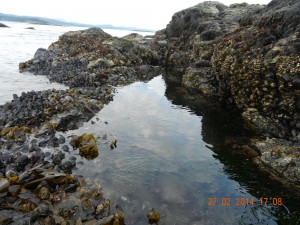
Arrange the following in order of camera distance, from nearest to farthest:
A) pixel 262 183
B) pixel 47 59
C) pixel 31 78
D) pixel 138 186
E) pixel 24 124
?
pixel 138 186 → pixel 262 183 → pixel 24 124 → pixel 31 78 → pixel 47 59

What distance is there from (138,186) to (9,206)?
196 inches

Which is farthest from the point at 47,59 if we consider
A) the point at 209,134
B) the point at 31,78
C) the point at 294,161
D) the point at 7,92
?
the point at 294,161

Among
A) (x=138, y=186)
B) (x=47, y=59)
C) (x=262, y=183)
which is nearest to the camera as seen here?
(x=138, y=186)

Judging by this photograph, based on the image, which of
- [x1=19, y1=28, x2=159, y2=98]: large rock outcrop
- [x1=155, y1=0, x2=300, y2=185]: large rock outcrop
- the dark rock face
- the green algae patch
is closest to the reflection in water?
the green algae patch

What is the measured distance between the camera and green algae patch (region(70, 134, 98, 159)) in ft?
45.1

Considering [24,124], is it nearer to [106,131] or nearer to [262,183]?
[106,131]

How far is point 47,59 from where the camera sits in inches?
1576

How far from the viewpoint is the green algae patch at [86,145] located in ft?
45.1

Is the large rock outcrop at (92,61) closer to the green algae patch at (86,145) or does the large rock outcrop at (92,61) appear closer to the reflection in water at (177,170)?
the reflection in water at (177,170)
